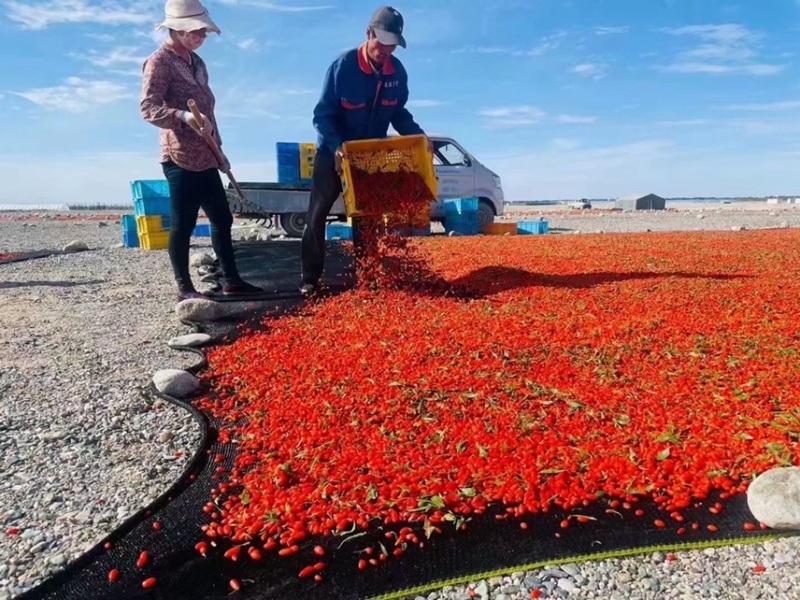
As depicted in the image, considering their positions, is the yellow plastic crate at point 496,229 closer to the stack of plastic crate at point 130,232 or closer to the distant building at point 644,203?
the stack of plastic crate at point 130,232

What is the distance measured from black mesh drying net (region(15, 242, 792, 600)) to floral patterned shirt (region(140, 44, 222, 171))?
9.51ft

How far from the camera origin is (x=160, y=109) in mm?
4016

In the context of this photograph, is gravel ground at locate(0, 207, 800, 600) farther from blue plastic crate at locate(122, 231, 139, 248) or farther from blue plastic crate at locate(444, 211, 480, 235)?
blue plastic crate at locate(444, 211, 480, 235)

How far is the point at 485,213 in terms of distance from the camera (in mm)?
13594

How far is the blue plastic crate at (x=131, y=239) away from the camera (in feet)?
39.4

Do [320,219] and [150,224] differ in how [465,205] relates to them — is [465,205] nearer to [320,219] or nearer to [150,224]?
[150,224]

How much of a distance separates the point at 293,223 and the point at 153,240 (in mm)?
A: 2746

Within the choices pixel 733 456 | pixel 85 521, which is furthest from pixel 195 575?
pixel 733 456

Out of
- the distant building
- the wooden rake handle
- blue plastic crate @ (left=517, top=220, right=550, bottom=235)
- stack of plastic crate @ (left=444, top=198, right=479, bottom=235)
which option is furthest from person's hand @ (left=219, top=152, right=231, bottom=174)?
the distant building

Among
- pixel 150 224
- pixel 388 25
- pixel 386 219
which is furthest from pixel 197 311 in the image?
pixel 150 224

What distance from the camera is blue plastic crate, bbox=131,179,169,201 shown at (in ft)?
36.0

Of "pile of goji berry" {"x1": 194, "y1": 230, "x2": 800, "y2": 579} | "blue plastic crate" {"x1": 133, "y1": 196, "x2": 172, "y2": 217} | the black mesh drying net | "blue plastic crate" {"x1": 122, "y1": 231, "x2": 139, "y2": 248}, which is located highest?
"blue plastic crate" {"x1": 133, "y1": 196, "x2": 172, "y2": 217}

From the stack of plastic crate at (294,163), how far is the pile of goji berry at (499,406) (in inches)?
330

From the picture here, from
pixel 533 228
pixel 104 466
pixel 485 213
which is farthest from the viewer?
pixel 533 228
